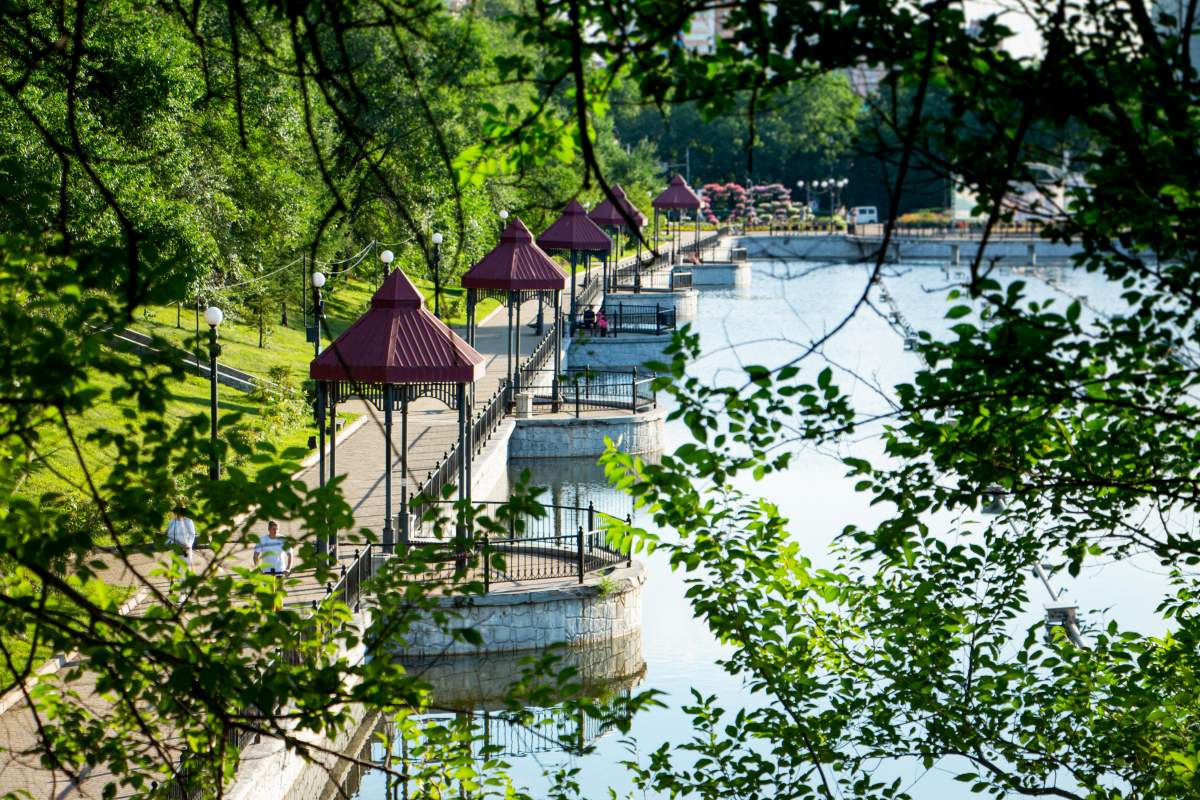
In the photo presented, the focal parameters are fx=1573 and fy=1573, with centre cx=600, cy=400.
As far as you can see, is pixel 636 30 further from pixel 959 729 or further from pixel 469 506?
pixel 959 729

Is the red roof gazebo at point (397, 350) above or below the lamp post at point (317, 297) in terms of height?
below

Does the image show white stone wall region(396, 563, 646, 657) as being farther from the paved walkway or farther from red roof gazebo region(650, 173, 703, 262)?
red roof gazebo region(650, 173, 703, 262)

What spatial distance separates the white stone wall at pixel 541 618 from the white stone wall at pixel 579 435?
451 inches

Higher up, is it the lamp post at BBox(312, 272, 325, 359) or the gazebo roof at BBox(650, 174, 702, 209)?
the lamp post at BBox(312, 272, 325, 359)

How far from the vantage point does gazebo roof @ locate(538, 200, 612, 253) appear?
1503 inches

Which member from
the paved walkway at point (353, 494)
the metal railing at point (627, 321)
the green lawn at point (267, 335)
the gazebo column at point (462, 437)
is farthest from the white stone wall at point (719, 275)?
the gazebo column at point (462, 437)

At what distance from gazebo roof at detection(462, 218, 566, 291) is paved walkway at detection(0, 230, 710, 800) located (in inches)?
117

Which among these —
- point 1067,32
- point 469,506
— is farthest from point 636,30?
point 469,506

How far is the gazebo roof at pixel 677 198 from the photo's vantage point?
5919 centimetres

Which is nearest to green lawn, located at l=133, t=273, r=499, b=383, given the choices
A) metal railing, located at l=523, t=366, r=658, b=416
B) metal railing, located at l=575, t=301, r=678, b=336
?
metal railing, located at l=523, t=366, r=658, b=416

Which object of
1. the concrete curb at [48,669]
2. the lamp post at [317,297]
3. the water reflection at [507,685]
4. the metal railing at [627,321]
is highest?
the lamp post at [317,297]

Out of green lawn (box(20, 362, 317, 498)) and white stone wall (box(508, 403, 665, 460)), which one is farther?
white stone wall (box(508, 403, 665, 460))

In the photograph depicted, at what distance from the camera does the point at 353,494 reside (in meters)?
23.4

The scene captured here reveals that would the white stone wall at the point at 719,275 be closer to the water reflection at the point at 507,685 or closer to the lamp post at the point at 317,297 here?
the water reflection at the point at 507,685
